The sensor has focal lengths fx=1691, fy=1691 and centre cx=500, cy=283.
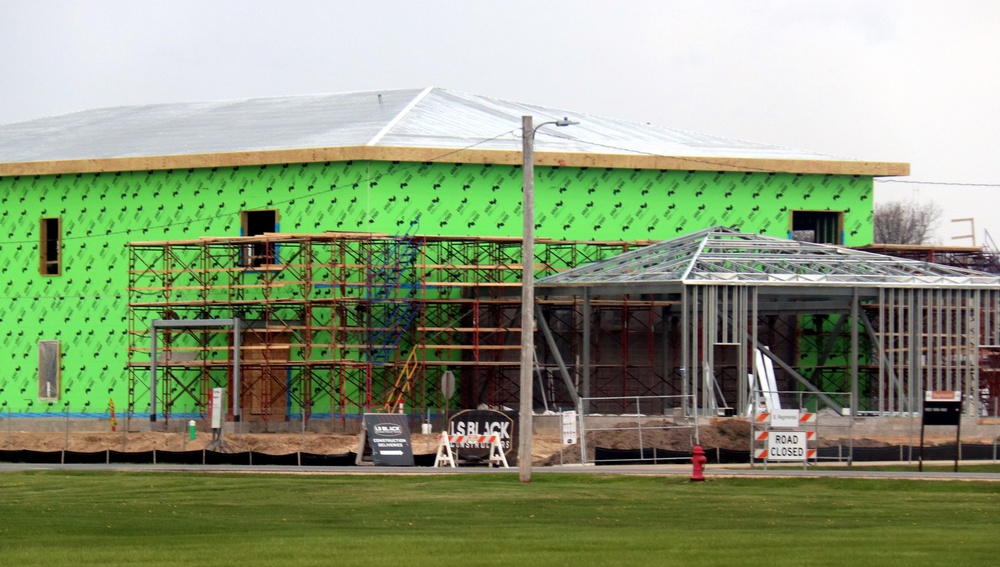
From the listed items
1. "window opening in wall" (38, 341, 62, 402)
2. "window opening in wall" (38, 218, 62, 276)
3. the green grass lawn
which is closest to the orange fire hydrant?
the green grass lawn

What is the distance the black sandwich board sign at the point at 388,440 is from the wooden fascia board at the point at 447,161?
497 inches

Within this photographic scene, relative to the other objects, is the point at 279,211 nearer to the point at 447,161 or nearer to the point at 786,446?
the point at 447,161

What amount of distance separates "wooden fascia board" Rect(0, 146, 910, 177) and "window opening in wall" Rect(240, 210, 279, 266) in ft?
6.08

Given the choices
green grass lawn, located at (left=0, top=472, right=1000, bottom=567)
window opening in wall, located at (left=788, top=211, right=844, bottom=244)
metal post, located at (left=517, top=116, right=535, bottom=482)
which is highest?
window opening in wall, located at (left=788, top=211, right=844, bottom=244)

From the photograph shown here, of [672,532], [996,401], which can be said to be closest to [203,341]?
[996,401]

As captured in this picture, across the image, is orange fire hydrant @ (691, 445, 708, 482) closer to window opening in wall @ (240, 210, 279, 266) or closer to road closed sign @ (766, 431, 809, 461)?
road closed sign @ (766, 431, 809, 461)

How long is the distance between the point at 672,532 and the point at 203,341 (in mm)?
33506

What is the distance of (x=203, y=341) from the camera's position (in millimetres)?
55375

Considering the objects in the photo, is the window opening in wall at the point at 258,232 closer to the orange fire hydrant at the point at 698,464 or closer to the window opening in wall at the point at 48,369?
the window opening in wall at the point at 48,369

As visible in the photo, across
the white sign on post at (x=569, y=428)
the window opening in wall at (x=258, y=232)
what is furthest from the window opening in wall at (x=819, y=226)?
the white sign on post at (x=569, y=428)

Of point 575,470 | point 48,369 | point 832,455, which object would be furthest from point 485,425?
point 48,369

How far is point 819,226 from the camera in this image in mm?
61188

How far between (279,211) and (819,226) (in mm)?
19520

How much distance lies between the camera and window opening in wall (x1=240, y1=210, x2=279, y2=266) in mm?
54562
